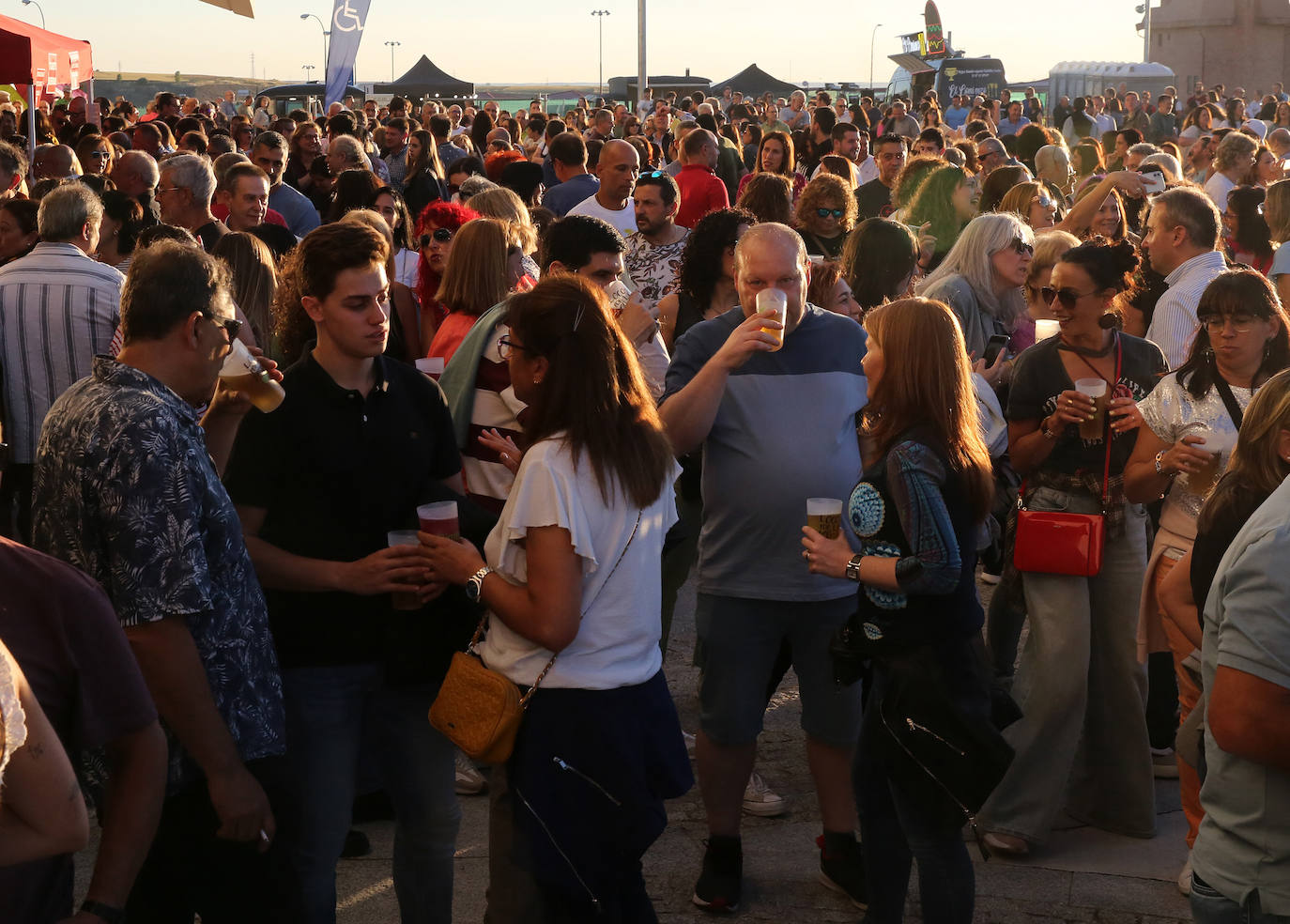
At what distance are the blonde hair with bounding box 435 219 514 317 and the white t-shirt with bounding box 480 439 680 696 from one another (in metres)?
1.97

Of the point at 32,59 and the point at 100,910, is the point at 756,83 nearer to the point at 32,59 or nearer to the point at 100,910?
the point at 32,59

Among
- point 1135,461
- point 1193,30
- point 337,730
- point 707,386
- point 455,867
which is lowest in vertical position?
point 455,867

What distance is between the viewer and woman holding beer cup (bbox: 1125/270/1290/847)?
392 cm

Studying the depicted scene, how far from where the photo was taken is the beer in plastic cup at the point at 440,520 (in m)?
3.05

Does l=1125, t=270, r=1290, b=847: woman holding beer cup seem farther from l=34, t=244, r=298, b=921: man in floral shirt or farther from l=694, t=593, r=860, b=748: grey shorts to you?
l=34, t=244, r=298, b=921: man in floral shirt

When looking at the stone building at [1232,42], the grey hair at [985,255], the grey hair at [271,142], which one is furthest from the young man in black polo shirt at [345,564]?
the stone building at [1232,42]

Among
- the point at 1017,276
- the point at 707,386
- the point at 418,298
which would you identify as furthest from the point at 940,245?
the point at 707,386

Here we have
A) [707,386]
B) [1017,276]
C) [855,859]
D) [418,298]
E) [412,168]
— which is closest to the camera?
[707,386]

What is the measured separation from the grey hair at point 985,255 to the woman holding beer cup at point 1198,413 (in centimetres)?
143

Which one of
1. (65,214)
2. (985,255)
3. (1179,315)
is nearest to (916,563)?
(985,255)

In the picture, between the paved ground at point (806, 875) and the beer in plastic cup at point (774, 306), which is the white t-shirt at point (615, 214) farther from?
the beer in plastic cup at point (774, 306)

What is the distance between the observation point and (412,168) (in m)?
11.6

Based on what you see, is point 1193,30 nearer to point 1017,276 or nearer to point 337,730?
point 1017,276

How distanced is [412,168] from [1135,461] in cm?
862
